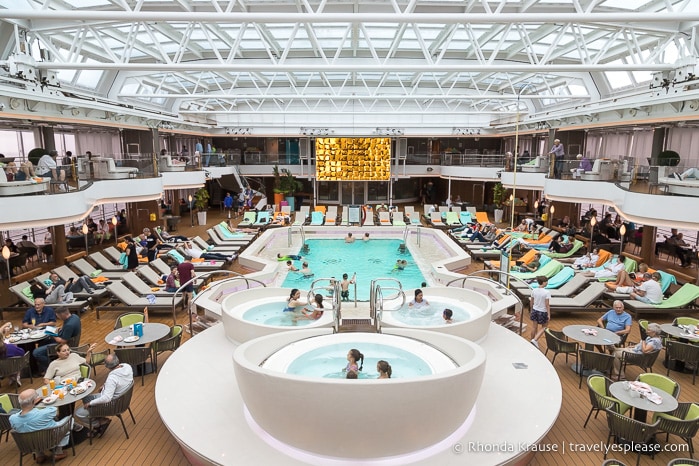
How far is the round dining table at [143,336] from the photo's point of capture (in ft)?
23.5

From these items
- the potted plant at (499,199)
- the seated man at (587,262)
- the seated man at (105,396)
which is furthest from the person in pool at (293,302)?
the potted plant at (499,199)

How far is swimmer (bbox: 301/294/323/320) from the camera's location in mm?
8062

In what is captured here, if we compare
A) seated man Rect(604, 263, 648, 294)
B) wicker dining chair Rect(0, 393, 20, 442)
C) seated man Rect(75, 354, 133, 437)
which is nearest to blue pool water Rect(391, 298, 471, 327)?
seated man Rect(604, 263, 648, 294)

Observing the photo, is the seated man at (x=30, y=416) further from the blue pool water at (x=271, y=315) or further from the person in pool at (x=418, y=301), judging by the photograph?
the person in pool at (x=418, y=301)

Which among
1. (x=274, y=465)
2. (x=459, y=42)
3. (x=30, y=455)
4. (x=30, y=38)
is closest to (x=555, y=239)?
(x=459, y=42)

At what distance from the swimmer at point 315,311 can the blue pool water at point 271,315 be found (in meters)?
0.10

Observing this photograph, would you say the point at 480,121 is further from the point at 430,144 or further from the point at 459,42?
the point at 459,42

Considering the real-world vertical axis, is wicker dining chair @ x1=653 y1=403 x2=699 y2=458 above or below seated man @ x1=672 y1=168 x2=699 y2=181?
below

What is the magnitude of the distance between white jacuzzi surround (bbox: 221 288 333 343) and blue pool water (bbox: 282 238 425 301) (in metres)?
3.20

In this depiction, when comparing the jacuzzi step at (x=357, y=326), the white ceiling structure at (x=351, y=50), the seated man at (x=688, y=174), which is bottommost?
the jacuzzi step at (x=357, y=326)

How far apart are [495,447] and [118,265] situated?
471 inches

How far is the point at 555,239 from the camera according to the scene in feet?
53.4

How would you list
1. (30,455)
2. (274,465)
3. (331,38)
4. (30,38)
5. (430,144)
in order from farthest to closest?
(430,144)
(331,38)
(30,38)
(30,455)
(274,465)

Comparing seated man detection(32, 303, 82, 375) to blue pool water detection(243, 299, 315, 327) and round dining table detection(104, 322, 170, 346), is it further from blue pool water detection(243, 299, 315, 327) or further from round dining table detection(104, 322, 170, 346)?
blue pool water detection(243, 299, 315, 327)
